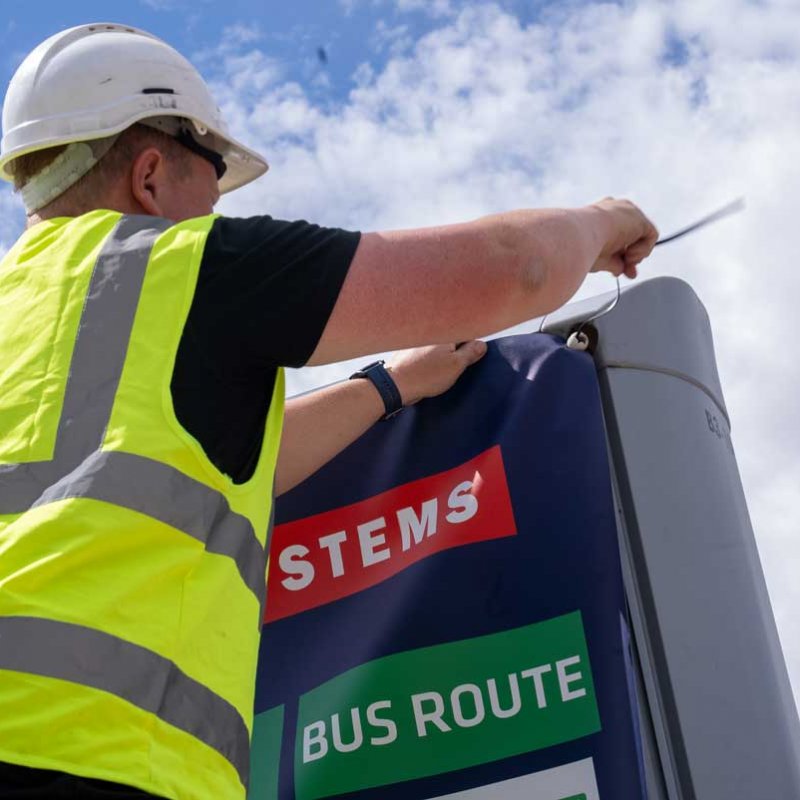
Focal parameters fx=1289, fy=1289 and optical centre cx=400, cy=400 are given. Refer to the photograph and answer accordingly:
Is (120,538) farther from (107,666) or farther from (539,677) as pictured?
(539,677)

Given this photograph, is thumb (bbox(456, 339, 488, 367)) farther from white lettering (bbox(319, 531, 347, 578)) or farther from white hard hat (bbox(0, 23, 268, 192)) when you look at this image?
white hard hat (bbox(0, 23, 268, 192))

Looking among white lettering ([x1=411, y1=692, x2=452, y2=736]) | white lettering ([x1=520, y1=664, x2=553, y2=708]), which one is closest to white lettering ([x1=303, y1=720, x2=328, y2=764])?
white lettering ([x1=411, y1=692, x2=452, y2=736])

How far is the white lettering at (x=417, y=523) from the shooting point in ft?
Result: 9.73

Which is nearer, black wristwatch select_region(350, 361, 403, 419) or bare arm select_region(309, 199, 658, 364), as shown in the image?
bare arm select_region(309, 199, 658, 364)

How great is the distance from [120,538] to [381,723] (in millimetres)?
1049

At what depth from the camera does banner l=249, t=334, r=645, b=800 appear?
2688 mm

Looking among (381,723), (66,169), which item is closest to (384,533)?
(381,723)

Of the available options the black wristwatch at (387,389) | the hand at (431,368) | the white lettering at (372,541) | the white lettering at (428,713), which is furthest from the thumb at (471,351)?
the white lettering at (428,713)

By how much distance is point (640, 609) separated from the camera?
9.21ft

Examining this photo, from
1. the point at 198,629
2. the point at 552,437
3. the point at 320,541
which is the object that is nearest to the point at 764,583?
the point at 552,437

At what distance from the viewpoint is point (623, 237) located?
2.77m

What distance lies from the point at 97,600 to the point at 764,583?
5.25ft

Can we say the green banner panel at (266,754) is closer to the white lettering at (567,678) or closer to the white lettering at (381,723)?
the white lettering at (381,723)

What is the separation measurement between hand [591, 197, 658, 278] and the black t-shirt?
29.4 inches
